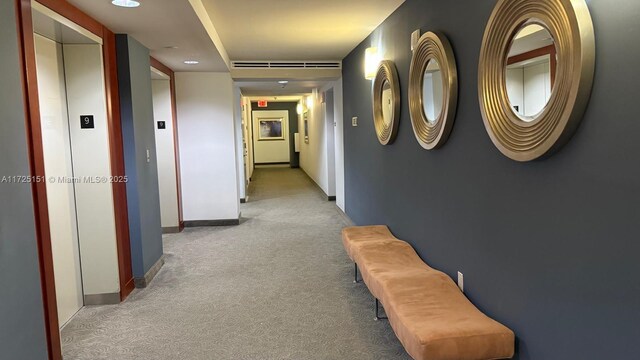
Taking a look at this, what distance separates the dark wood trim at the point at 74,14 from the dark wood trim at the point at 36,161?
392mm

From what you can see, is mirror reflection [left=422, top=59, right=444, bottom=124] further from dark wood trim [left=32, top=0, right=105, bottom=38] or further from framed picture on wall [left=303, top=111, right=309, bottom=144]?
framed picture on wall [left=303, top=111, right=309, bottom=144]

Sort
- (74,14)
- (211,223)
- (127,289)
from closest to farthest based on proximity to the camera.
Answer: (74,14)
(127,289)
(211,223)

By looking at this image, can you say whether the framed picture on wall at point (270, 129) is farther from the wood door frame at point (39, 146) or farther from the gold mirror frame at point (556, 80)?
the gold mirror frame at point (556, 80)

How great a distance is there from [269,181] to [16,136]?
9799 millimetres

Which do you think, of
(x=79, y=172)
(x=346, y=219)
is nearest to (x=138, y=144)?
(x=79, y=172)

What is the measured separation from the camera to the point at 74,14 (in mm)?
2949

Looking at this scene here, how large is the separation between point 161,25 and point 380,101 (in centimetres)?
220

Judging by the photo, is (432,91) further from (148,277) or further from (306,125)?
(306,125)

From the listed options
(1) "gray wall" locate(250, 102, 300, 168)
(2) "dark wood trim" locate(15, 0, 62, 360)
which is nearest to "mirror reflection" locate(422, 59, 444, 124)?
(2) "dark wood trim" locate(15, 0, 62, 360)

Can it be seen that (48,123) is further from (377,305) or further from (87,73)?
(377,305)

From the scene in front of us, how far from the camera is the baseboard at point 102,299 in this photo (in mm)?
3580

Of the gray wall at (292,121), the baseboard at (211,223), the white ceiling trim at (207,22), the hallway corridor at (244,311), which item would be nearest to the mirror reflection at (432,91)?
the hallway corridor at (244,311)

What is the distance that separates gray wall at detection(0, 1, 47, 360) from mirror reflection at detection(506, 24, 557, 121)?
242 cm

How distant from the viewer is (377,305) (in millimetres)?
3180
